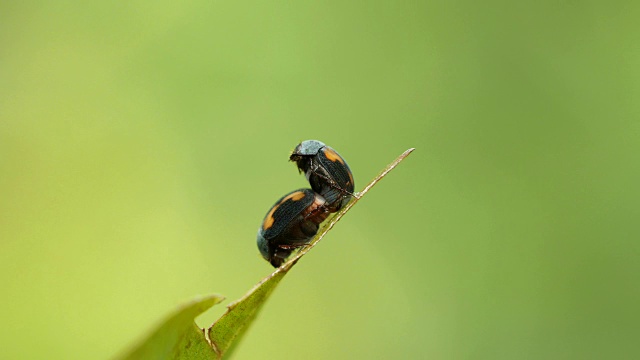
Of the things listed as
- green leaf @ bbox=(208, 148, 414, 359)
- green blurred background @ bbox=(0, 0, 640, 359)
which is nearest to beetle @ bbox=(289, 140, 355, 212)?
green blurred background @ bbox=(0, 0, 640, 359)

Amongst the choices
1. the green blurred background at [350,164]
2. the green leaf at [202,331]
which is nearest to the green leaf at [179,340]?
the green leaf at [202,331]

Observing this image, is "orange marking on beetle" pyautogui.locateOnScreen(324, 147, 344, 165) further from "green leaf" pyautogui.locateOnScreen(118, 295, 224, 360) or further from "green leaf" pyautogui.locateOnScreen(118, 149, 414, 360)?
"green leaf" pyautogui.locateOnScreen(118, 295, 224, 360)

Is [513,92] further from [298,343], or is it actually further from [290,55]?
[298,343]

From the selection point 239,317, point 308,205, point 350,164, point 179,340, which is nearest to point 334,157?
point 308,205

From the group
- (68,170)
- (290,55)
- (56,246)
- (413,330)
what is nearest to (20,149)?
(68,170)

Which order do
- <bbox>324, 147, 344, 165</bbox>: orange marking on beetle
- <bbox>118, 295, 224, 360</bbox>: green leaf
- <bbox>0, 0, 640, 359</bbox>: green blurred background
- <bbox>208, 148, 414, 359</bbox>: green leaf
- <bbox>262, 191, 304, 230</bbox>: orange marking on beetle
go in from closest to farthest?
<bbox>118, 295, 224, 360</bbox>: green leaf < <bbox>208, 148, 414, 359</bbox>: green leaf < <bbox>262, 191, 304, 230</bbox>: orange marking on beetle < <bbox>324, 147, 344, 165</bbox>: orange marking on beetle < <bbox>0, 0, 640, 359</bbox>: green blurred background

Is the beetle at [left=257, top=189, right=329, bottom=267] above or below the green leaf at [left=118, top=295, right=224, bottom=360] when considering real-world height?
below
